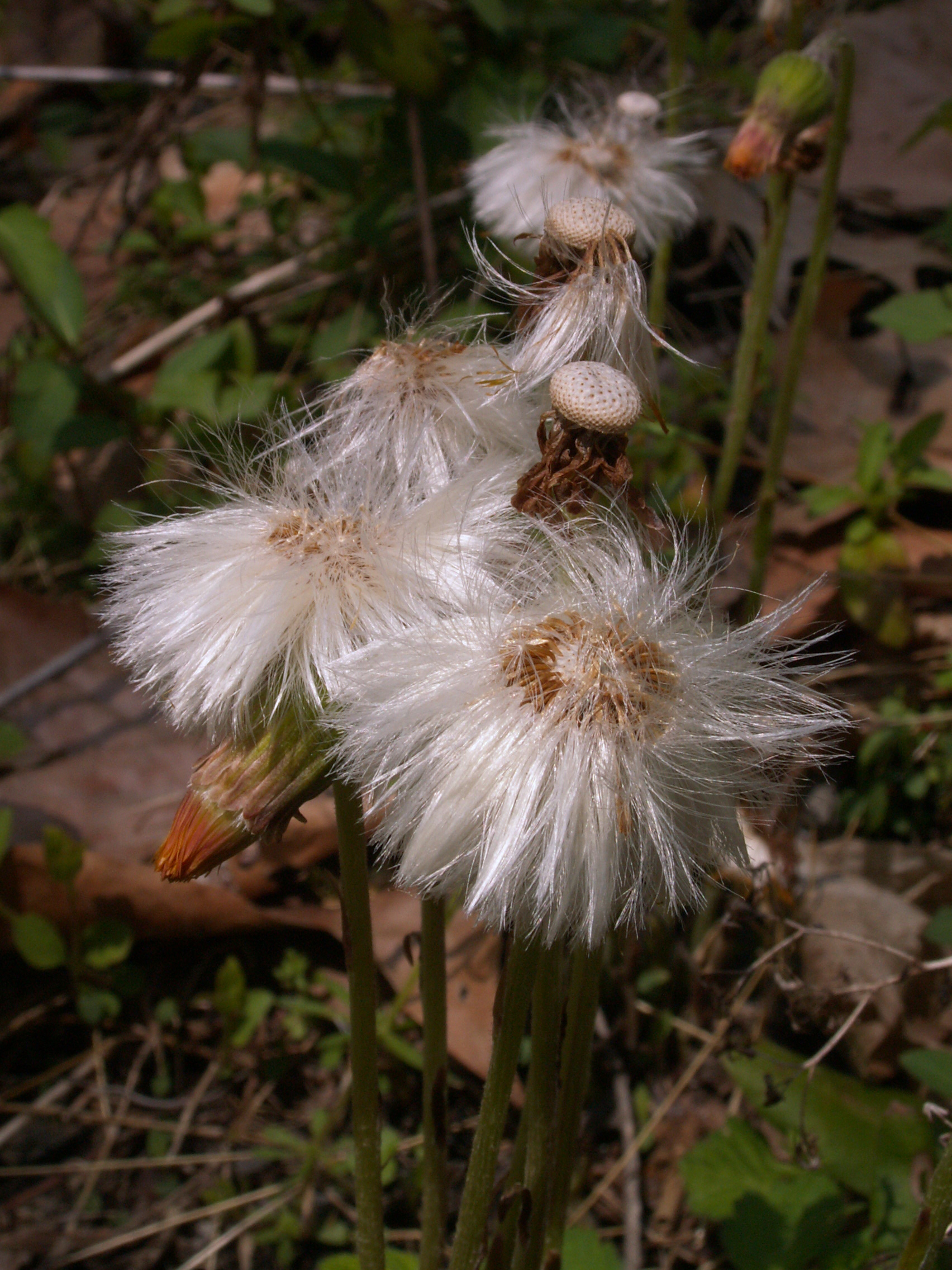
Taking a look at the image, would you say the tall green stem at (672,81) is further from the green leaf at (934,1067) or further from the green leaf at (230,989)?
the green leaf at (230,989)

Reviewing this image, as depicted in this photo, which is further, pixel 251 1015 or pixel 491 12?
pixel 491 12

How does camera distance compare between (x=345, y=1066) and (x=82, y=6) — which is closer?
(x=345, y=1066)

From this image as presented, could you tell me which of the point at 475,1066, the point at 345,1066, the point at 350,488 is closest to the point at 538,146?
the point at 350,488

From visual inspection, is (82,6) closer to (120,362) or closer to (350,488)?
(120,362)

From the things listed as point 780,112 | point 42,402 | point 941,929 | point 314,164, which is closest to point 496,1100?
point 941,929

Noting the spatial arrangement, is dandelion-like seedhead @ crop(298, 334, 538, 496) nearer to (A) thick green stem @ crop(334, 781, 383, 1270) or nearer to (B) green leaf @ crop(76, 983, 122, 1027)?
(A) thick green stem @ crop(334, 781, 383, 1270)

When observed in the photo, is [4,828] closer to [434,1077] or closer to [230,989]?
[230,989]

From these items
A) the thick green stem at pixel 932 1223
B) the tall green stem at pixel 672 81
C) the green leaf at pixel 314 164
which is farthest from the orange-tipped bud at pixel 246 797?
the green leaf at pixel 314 164
